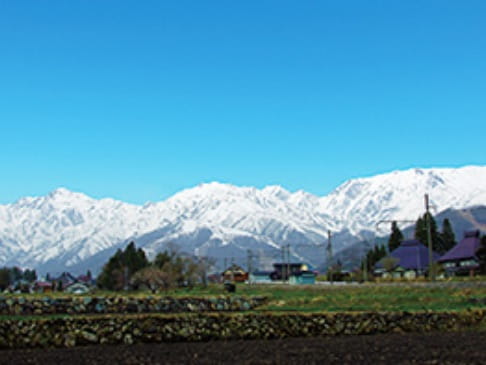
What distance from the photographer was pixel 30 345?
2508 centimetres

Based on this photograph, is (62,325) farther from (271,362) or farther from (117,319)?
(271,362)

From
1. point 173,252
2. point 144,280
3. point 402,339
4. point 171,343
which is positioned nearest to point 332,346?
point 402,339

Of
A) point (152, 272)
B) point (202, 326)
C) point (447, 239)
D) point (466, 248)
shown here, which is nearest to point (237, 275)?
point (447, 239)

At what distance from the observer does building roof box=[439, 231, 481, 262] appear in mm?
114006

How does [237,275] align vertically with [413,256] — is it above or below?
below

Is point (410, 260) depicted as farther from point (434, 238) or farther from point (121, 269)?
point (121, 269)

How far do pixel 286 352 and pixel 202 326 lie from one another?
16.9ft

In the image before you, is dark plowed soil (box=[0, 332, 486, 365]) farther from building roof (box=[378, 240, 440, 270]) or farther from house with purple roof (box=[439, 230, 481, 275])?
building roof (box=[378, 240, 440, 270])

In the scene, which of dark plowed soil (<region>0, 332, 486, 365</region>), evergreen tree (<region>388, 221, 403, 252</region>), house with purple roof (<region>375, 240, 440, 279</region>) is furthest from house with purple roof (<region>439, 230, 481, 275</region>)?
dark plowed soil (<region>0, 332, 486, 365</region>)

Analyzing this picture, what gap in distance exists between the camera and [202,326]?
88.5 feet

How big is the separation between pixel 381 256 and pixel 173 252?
54.8m

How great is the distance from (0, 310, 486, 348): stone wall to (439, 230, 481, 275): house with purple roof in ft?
270

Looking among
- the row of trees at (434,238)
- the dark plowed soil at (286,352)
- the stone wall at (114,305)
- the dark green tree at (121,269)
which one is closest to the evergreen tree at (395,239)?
the row of trees at (434,238)

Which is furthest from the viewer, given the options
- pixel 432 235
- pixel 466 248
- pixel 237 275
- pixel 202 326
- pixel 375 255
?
pixel 237 275
